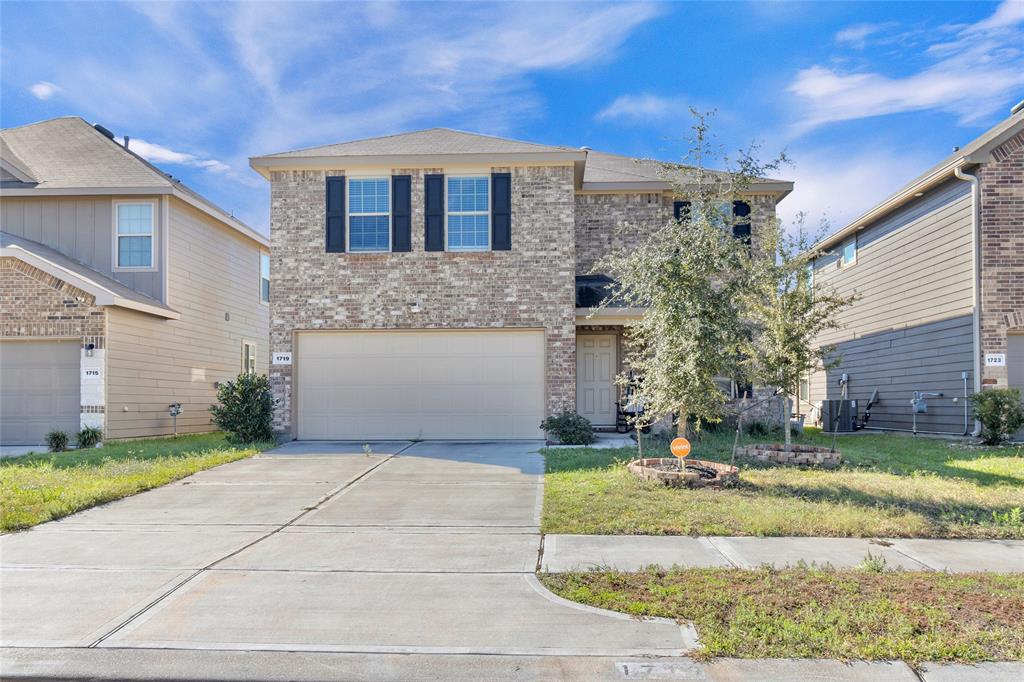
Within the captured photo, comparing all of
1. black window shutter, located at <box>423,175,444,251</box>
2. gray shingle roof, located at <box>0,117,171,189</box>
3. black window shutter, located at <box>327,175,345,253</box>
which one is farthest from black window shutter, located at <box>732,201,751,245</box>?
gray shingle roof, located at <box>0,117,171,189</box>

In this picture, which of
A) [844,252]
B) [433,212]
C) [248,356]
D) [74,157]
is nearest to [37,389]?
[74,157]

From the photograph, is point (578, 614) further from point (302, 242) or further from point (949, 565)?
point (302, 242)

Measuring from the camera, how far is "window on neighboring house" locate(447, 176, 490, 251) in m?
14.6

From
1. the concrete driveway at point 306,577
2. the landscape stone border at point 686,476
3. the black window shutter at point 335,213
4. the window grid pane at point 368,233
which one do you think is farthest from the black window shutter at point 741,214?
the concrete driveway at point 306,577

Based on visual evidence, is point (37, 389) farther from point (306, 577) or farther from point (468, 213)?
→ point (306, 577)

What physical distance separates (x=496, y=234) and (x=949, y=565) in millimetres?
10376

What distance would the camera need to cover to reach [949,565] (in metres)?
5.71

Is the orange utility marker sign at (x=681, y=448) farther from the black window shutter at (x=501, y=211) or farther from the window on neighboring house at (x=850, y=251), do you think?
the window on neighboring house at (x=850, y=251)

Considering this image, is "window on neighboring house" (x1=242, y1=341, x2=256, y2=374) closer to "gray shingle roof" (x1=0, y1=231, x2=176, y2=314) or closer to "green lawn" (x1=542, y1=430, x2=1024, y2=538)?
"gray shingle roof" (x1=0, y1=231, x2=176, y2=314)

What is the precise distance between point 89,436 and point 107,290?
2.80 meters

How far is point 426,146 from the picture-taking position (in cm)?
1507

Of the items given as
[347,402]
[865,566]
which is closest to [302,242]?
[347,402]

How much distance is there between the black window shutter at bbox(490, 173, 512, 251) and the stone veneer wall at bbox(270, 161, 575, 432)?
108 millimetres

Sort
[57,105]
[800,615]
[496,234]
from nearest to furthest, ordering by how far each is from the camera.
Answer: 1. [800,615]
2. [496,234]
3. [57,105]
